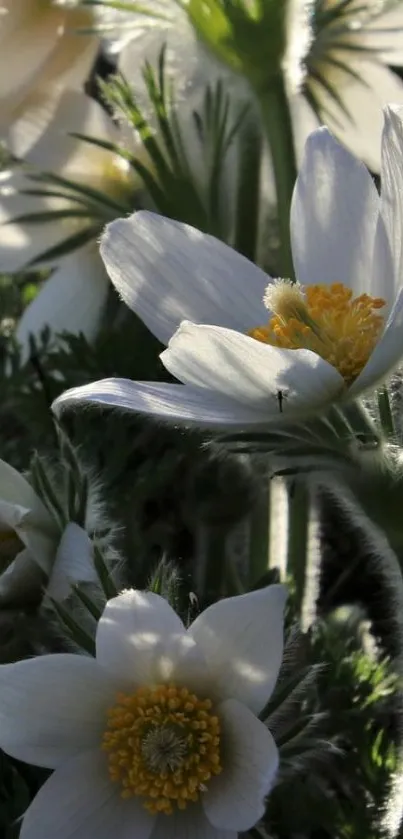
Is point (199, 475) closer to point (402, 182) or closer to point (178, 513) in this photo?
point (178, 513)

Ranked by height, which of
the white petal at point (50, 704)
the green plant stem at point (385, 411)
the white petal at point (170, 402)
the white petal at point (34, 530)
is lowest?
the white petal at point (50, 704)

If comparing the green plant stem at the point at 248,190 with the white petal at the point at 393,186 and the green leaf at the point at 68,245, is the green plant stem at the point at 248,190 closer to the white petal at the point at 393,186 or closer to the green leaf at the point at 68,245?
the green leaf at the point at 68,245

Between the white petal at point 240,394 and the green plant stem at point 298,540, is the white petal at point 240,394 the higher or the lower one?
the higher one

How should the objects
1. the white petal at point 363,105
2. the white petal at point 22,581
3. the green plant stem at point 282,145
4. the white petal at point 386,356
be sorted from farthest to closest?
the white petal at point 363,105, the green plant stem at point 282,145, the white petal at point 22,581, the white petal at point 386,356

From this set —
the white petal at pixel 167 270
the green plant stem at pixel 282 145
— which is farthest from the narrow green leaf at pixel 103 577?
the green plant stem at pixel 282 145

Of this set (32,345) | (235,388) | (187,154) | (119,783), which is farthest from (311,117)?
(119,783)

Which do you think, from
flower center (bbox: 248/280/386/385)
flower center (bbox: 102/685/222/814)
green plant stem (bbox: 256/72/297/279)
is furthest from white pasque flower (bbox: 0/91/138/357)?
flower center (bbox: 102/685/222/814)

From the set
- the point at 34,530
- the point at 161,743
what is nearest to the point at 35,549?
the point at 34,530
